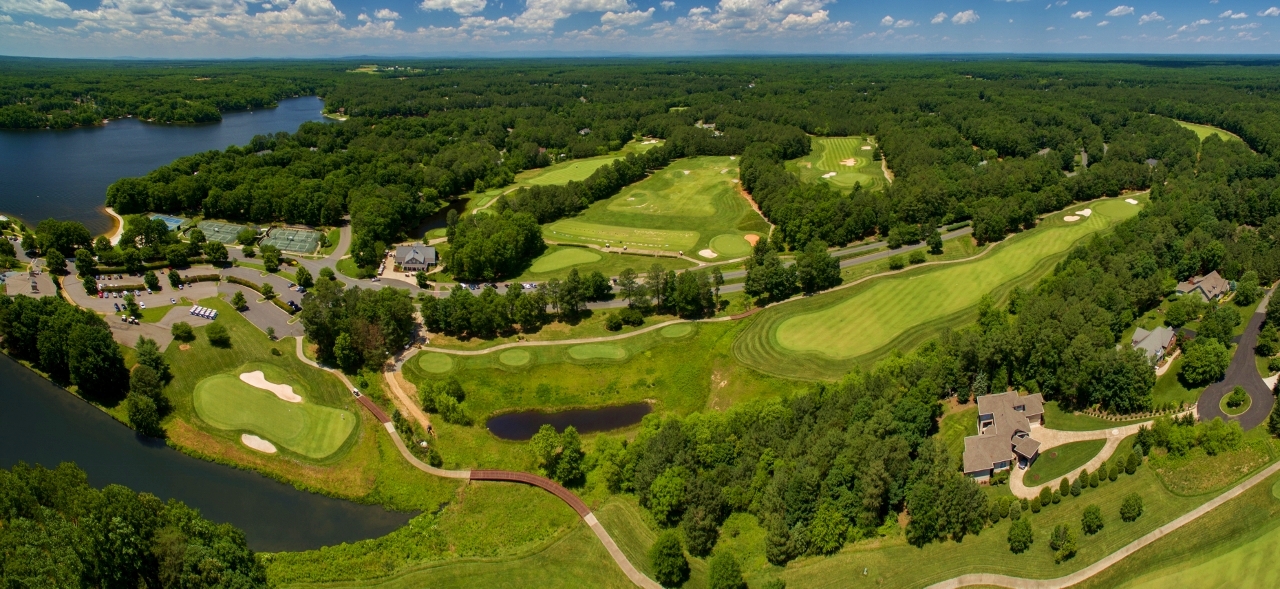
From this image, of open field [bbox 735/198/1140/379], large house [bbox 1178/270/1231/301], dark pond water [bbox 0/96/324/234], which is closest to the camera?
open field [bbox 735/198/1140/379]

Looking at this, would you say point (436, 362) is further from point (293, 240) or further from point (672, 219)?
point (672, 219)

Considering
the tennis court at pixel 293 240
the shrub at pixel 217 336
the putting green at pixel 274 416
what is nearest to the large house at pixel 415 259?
the tennis court at pixel 293 240

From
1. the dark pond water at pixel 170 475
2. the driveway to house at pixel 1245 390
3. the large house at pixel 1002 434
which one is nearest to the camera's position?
the large house at pixel 1002 434

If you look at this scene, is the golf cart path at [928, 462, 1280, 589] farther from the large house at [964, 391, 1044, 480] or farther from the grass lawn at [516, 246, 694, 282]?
the grass lawn at [516, 246, 694, 282]

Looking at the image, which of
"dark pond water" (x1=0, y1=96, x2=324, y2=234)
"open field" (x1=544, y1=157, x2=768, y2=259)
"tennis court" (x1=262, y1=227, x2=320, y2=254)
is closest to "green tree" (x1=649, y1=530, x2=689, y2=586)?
"open field" (x1=544, y1=157, x2=768, y2=259)

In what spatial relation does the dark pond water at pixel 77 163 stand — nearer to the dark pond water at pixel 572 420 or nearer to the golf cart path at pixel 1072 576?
the dark pond water at pixel 572 420

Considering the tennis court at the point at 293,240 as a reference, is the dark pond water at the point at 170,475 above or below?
below

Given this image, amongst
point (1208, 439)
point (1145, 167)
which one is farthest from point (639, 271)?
point (1145, 167)
